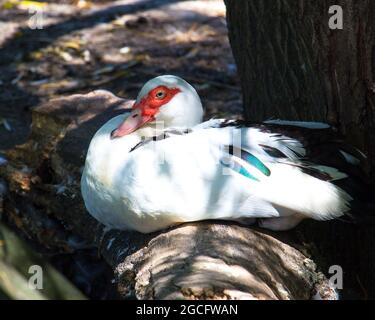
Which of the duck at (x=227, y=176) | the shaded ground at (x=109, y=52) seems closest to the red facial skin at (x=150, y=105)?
the duck at (x=227, y=176)

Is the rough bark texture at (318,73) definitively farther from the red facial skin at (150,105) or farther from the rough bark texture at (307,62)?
the red facial skin at (150,105)

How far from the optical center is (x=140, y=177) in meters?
3.33

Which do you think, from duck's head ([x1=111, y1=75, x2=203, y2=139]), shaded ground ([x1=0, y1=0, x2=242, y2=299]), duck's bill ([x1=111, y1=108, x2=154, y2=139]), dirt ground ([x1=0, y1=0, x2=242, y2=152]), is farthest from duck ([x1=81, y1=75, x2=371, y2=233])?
dirt ground ([x1=0, y1=0, x2=242, y2=152])

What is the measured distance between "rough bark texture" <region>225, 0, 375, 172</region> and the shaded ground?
175cm

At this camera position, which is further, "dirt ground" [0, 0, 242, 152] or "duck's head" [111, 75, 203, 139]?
"dirt ground" [0, 0, 242, 152]

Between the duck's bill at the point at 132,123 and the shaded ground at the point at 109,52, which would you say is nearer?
the duck's bill at the point at 132,123

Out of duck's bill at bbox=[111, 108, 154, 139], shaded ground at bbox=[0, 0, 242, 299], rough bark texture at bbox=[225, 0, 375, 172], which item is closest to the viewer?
rough bark texture at bbox=[225, 0, 375, 172]

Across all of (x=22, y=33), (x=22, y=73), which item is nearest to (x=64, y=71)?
(x=22, y=73)

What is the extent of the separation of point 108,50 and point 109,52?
40mm

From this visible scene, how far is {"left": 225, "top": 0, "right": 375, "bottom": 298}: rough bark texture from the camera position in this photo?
3508 mm

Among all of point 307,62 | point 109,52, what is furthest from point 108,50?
point 307,62

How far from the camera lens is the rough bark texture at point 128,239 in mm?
2902

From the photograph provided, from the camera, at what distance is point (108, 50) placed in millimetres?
7008

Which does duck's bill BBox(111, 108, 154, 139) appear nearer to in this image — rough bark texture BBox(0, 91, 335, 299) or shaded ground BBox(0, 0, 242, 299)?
rough bark texture BBox(0, 91, 335, 299)
